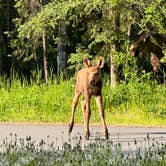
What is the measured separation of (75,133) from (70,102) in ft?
20.5

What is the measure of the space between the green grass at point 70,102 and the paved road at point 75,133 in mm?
1771

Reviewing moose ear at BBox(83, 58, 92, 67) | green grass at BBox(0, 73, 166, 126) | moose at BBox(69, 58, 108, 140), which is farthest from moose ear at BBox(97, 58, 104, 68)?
green grass at BBox(0, 73, 166, 126)

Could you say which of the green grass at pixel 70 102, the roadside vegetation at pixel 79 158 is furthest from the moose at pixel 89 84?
the green grass at pixel 70 102

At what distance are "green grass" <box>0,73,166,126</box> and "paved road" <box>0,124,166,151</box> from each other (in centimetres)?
177

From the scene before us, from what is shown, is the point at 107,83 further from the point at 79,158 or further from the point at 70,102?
the point at 79,158

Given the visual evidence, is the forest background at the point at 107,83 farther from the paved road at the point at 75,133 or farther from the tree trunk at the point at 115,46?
the paved road at the point at 75,133

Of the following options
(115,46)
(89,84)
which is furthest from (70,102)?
(89,84)

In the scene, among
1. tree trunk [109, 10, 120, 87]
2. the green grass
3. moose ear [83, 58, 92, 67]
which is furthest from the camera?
tree trunk [109, 10, 120, 87]

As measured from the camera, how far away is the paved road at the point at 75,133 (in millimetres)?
12961

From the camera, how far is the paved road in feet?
42.5

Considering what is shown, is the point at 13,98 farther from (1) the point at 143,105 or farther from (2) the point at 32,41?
(2) the point at 32,41

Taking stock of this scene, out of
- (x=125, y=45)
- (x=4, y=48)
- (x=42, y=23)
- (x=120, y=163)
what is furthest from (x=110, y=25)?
(x=4, y=48)

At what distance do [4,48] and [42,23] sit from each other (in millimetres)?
22194

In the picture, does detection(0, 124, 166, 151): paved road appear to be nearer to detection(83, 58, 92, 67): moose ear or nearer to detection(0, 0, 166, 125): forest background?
detection(83, 58, 92, 67): moose ear
